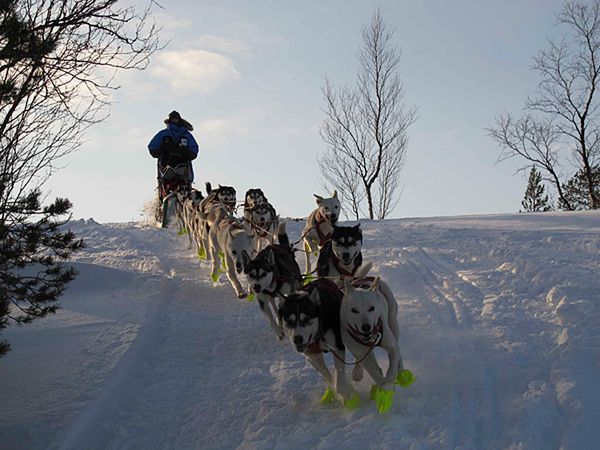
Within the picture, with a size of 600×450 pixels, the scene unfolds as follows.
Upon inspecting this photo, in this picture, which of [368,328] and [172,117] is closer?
[368,328]

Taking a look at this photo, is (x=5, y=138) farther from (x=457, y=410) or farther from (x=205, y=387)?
(x=457, y=410)

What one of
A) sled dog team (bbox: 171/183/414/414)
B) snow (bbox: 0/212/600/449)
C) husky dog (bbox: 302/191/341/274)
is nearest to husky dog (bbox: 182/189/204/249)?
sled dog team (bbox: 171/183/414/414)

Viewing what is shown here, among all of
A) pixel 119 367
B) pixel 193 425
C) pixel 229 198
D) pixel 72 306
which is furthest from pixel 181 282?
pixel 193 425

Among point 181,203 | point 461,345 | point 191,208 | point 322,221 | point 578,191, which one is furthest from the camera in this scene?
point 578,191

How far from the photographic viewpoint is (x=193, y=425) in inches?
223

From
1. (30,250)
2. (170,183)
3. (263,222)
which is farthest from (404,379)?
(170,183)

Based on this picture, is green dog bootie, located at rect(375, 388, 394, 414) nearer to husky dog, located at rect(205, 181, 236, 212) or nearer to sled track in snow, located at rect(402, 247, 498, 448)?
sled track in snow, located at rect(402, 247, 498, 448)

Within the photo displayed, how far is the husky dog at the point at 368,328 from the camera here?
16.4 ft

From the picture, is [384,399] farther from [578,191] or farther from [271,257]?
[578,191]

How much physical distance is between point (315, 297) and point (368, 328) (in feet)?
1.68

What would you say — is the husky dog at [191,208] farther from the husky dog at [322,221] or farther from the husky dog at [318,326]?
the husky dog at [318,326]

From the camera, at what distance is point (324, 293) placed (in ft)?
17.4

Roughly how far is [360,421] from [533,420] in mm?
1183

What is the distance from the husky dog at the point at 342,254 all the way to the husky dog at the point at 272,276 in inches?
12.2
